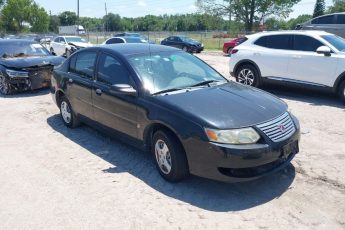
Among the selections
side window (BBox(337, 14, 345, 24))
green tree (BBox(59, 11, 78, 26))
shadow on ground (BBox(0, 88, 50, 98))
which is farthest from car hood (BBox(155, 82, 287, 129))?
green tree (BBox(59, 11, 78, 26))

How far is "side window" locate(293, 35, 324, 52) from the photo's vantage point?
8.76 m

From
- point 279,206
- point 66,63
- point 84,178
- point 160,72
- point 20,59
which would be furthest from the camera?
point 20,59

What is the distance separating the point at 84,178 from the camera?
469 cm

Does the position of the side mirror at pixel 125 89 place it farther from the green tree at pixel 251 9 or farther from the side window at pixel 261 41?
the green tree at pixel 251 9

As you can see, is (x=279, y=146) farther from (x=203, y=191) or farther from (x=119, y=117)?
(x=119, y=117)

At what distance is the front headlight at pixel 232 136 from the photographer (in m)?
3.86

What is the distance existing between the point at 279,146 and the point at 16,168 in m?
3.49

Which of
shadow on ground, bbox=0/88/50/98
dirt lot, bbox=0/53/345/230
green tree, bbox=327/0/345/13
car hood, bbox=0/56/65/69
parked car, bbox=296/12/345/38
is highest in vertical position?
green tree, bbox=327/0/345/13

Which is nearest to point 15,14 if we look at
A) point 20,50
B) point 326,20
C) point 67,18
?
point 67,18

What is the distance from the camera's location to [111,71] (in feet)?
17.5

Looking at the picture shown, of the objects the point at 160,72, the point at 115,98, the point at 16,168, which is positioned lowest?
the point at 16,168

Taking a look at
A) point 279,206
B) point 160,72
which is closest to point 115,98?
point 160,72

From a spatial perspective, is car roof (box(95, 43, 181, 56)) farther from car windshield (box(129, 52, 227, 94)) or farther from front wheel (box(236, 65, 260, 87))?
front wheel (box(236, 65, 260, 87))

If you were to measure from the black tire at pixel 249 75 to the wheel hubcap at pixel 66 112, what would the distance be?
17.1 ft
